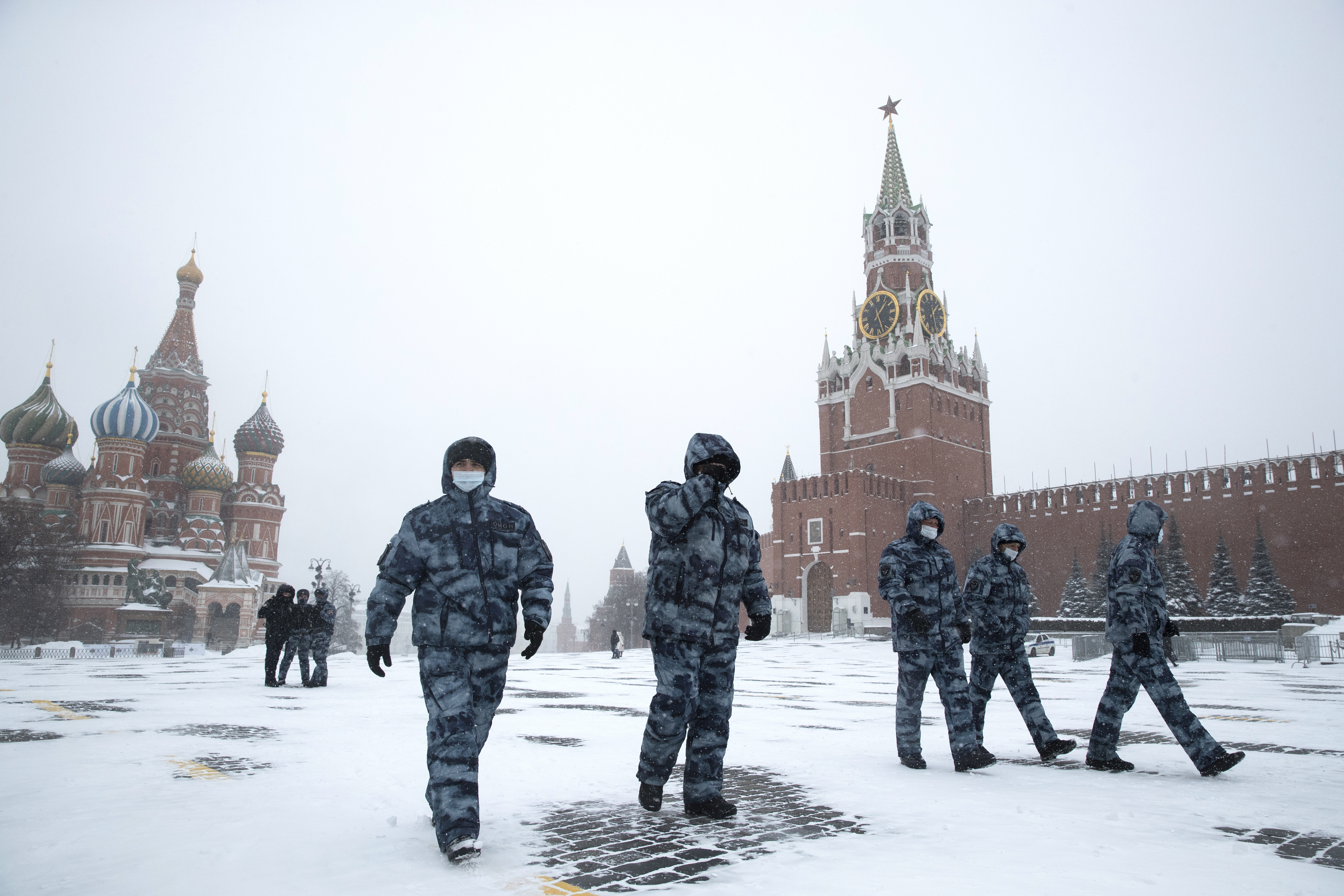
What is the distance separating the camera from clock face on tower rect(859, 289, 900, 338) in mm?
57219

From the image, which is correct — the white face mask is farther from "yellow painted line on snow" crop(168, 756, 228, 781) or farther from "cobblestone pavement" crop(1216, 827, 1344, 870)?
"cobblestone pavement" crop(1216, 827, 1344, 870)

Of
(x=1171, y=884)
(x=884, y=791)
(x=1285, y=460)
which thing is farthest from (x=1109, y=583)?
(x=1285, y=460)

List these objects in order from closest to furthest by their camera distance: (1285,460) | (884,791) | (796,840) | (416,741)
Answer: (796,840) < (884,791) < (416,741) < (1285,460)

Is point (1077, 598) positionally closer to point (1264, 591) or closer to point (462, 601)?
point (1264, 591)

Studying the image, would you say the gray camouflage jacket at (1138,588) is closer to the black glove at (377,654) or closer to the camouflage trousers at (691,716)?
the camouflage trousers at (691,716)

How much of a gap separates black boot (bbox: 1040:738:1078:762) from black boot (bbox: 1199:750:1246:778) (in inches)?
30.2

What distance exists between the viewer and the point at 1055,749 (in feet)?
18.4

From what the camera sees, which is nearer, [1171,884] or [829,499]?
[1171,884]

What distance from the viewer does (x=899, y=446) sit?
54031 millimetres

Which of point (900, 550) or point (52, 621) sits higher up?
point (900, 550)

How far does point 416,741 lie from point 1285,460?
47.8 meters

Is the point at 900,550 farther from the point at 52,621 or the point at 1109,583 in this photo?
the point at 52,621

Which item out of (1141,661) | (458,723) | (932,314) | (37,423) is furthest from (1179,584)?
(37,423)

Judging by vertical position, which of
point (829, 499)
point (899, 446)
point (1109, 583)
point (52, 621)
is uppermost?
point (899, 446)
